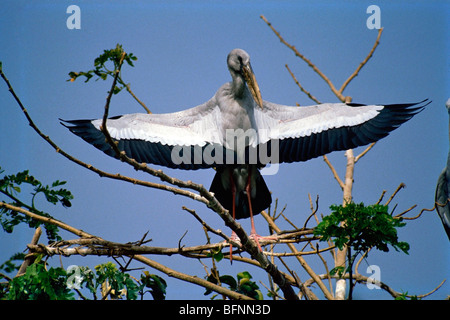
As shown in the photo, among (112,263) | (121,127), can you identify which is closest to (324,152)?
(121,127)

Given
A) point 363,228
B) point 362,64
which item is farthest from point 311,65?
point 363,228

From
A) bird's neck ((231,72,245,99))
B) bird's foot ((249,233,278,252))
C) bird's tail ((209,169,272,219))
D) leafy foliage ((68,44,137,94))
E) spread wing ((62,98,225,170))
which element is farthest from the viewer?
bird's tail ((209,169,272,219))

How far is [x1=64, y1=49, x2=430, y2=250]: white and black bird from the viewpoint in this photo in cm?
474

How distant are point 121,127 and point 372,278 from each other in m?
2.31

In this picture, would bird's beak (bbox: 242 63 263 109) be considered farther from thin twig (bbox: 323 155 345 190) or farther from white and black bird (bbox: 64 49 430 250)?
thin twig (bbox: 323 155 345 190)

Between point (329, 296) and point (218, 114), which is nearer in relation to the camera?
point (329, 296)

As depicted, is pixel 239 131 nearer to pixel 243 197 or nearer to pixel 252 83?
pixel 252 83

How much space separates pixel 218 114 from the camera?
4867mm

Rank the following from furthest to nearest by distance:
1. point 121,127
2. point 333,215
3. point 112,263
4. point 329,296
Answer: point 121,127
point 329,296
point 112,263
point 333,215

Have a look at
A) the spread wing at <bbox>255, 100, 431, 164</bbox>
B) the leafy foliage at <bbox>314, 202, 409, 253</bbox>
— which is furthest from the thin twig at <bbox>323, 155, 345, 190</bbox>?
the leafy foliage at <bbox>314, 202, 409, 253</bbox>

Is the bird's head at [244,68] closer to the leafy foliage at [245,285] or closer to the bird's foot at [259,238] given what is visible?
the bird's foot at [259,238]

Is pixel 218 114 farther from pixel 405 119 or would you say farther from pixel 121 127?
pixel 405 119

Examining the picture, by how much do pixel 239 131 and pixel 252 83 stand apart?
1.31ft

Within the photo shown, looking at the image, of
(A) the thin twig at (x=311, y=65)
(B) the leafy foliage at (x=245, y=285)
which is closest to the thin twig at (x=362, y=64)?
(A) the thin twig at (x=311, y=65)
